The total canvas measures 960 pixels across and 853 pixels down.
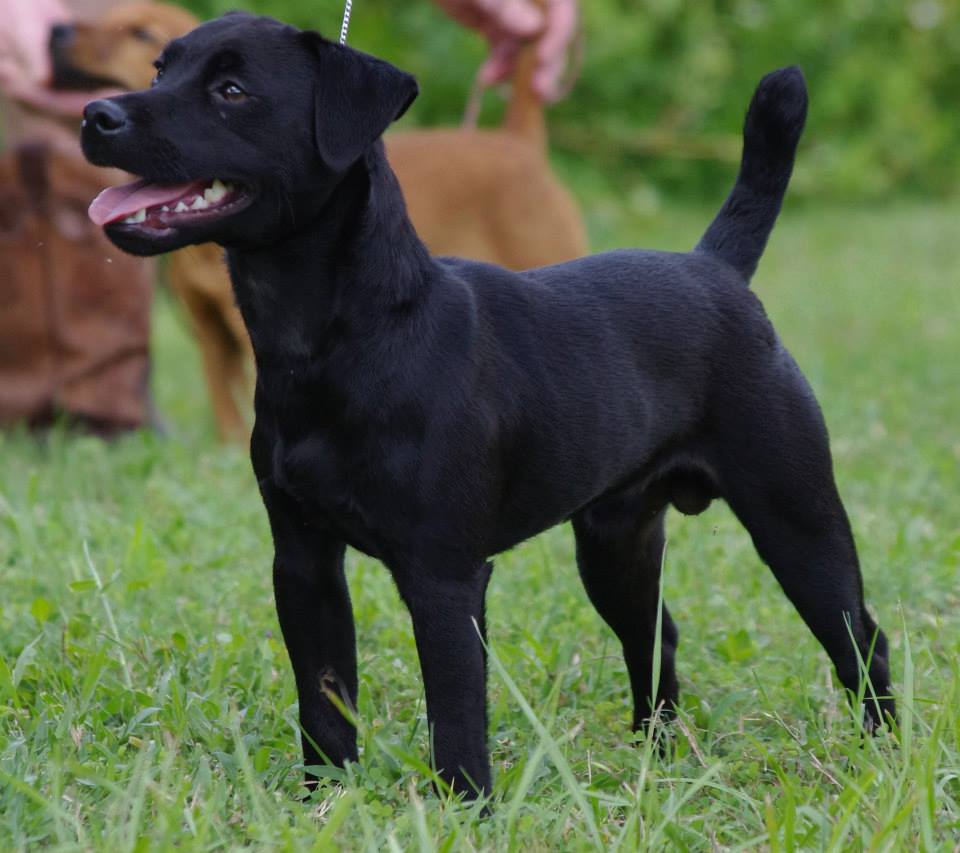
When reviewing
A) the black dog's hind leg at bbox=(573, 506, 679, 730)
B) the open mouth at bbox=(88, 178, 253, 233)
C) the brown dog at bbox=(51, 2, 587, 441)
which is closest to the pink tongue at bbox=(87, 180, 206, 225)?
the open mouth at bbox=(88, 178, 253, 233)

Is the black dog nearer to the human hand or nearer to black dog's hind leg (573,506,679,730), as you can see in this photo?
black dog's hind leg (573,506,679,730)

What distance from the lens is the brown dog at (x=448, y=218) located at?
20.4ft

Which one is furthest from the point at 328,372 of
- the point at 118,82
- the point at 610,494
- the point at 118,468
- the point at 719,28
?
the point at 719,28

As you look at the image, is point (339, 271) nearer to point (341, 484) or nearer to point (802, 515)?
point (341, 484)

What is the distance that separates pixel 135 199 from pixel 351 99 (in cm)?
41

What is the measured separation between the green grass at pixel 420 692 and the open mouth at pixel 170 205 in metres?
0.87

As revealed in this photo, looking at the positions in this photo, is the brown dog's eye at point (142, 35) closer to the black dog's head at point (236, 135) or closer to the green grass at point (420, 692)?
the green grass at point (420, 692)

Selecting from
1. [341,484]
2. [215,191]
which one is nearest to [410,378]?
[341,484]

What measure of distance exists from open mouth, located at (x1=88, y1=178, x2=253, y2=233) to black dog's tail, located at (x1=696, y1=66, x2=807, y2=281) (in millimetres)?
1095

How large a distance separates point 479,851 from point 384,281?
0.97 metres

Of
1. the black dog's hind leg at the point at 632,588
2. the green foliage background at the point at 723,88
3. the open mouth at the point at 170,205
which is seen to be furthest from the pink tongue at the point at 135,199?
the green foliage background at the point at 723,88

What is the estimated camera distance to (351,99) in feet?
8.30

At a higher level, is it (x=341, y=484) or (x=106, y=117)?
(x=106, y=117)

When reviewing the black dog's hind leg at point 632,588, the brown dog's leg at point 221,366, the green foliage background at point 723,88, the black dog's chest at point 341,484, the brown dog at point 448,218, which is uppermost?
the black dog's chest at point 341,484
